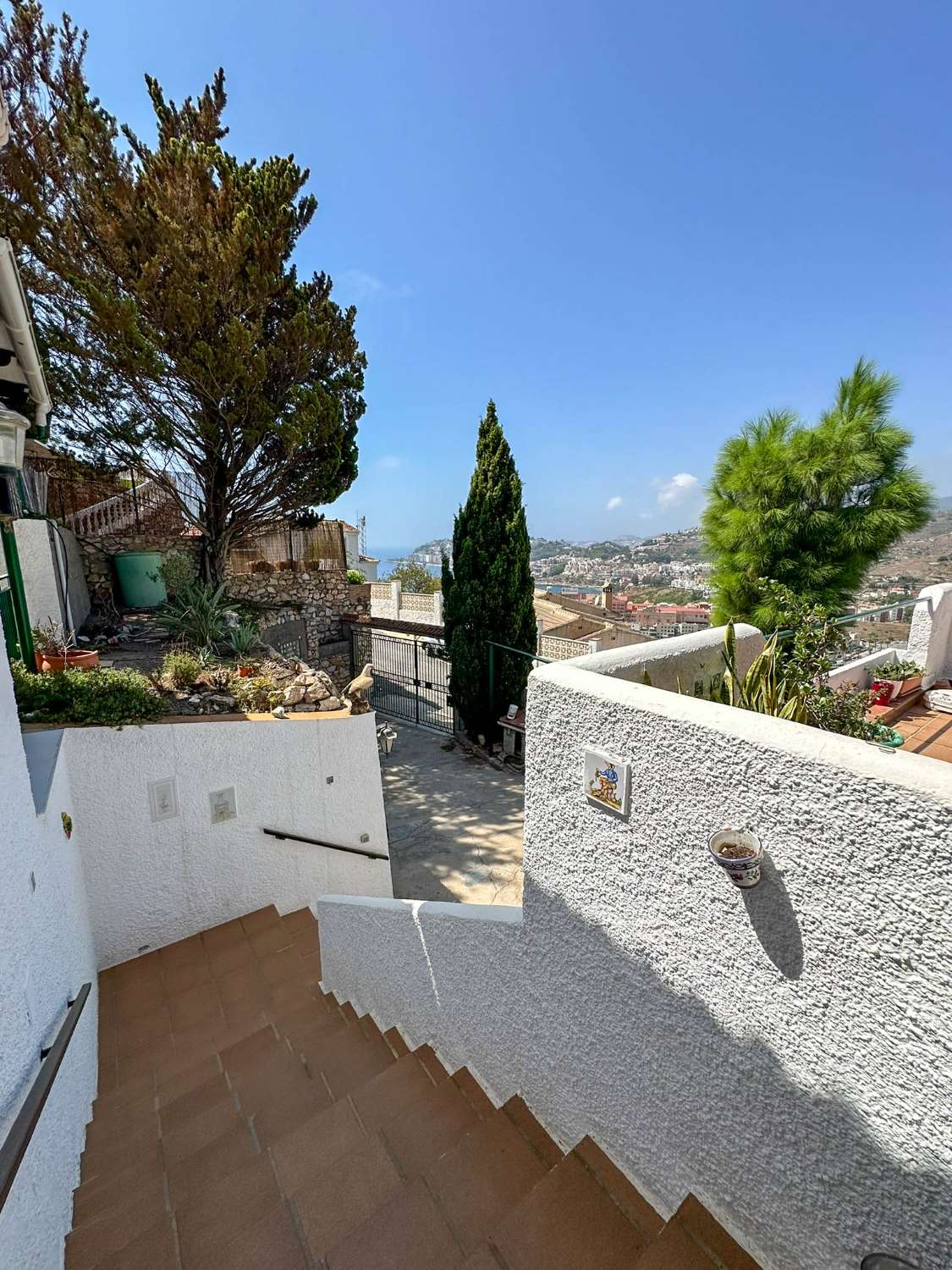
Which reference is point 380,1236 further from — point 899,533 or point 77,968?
point 899,533

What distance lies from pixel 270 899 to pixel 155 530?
1002 centimetres

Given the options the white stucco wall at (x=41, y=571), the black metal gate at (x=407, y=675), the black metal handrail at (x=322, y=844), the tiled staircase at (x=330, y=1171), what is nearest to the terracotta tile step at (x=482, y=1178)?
the tiled staircase at (x=330, y=1171)

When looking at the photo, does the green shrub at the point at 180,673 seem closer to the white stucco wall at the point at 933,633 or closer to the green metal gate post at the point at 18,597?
the green metal gate post at the point at 18,597

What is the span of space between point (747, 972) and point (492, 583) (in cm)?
939

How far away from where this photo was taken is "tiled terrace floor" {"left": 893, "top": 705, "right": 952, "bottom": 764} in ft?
12.2

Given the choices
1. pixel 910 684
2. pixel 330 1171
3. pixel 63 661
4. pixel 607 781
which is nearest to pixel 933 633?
pixel 910 684

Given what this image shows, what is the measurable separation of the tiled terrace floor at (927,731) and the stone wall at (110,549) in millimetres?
12797

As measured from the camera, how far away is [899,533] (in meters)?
5.69

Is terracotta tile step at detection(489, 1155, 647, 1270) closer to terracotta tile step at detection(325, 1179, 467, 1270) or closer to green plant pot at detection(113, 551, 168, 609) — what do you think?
terracotta tile step at detection(325, 1179, 467, 1270)

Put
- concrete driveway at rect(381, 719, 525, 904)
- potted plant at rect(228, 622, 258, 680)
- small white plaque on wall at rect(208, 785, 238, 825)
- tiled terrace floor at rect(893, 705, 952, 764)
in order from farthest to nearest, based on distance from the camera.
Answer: potted plant at rect(228, 622, 258, 680), concrete driveway at rect(381, 719, 525, 904), small white plaque on wall at rect(208, 785, 238, 825), tiled terrace floor at rect(893, 705, 952, 764)

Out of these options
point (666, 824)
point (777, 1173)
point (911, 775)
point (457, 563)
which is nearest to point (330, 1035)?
point (777, 1173)

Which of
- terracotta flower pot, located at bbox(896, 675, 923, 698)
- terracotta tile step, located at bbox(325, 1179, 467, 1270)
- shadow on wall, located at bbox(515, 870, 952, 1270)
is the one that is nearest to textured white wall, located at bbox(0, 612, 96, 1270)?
terracotta tile step, located at bbox(325, 1179, 467, 1270)

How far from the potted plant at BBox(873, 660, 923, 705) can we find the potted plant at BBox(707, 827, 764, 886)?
3.92 meters

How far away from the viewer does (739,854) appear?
1.39 meters
